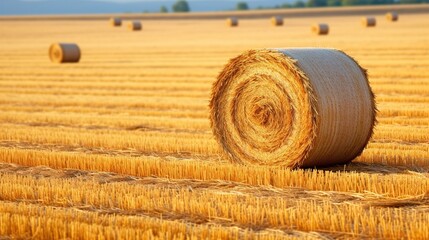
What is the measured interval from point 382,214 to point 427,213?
35 centimetres

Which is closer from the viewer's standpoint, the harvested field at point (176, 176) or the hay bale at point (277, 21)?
the harvested field at point (176, 176)

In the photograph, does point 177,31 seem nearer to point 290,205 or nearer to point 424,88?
point 424,88

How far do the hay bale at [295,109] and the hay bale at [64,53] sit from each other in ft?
60.6

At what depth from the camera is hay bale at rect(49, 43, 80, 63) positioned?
27.7 metres

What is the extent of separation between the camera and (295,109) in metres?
9.02

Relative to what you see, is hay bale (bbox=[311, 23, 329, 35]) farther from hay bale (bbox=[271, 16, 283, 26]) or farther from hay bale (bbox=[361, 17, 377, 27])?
hay bale (bbox=[271, 16, 283, 26])

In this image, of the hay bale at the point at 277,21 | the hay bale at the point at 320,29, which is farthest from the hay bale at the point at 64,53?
the hay bale at the point at 277,21

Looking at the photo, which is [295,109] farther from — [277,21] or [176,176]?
[277,21]

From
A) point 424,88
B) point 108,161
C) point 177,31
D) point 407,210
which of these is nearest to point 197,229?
point 407,210

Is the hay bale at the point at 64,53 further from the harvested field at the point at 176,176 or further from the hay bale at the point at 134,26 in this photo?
the hay bale at the point at 134,26

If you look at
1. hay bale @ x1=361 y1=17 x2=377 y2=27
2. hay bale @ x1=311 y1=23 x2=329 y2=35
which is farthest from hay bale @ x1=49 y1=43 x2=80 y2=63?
hay bale @ x1=361 y1=17 x2=377 y2=27

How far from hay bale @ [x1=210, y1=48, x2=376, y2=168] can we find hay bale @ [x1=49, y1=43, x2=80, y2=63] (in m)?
18.5

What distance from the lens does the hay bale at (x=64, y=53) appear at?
27.7 metres

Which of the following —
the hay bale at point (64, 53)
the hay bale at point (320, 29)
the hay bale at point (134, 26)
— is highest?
the hay bale at point (134, 26)
